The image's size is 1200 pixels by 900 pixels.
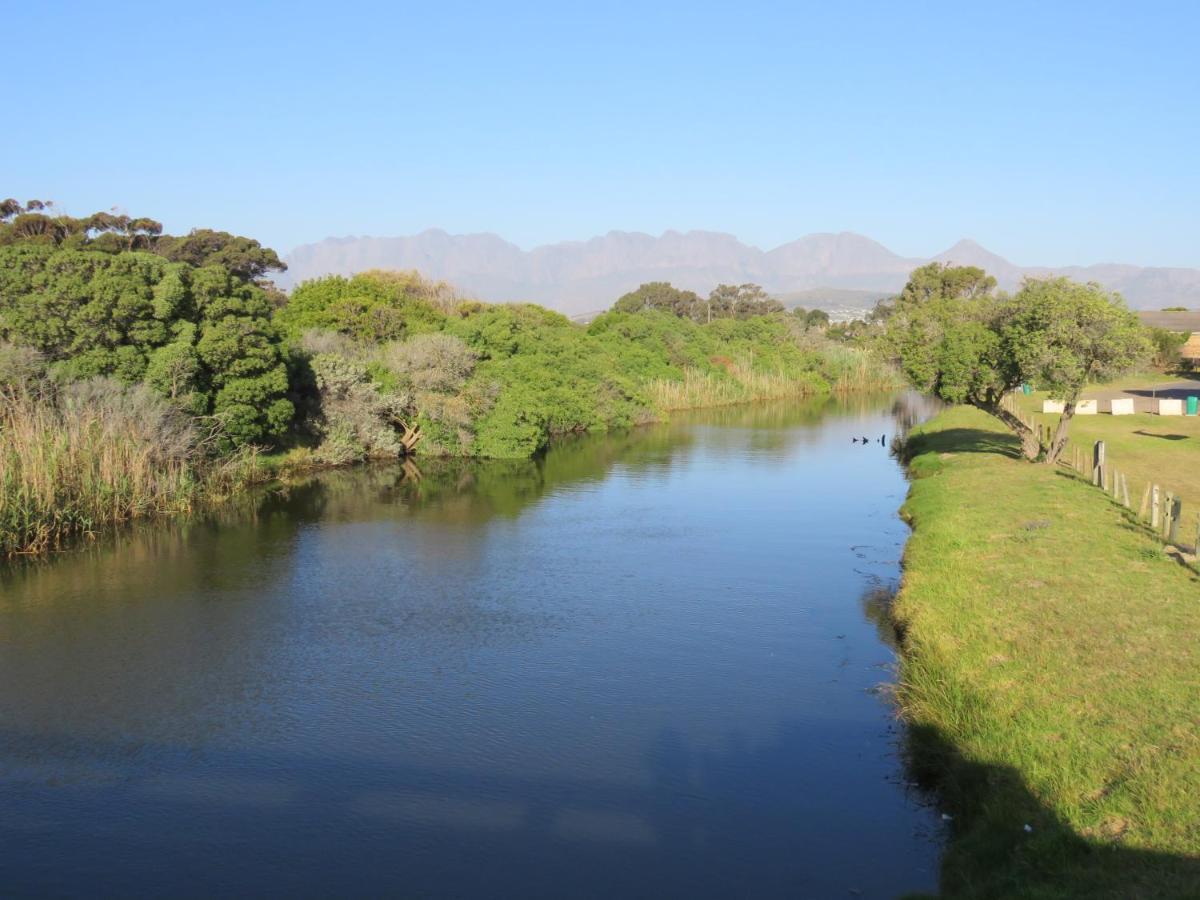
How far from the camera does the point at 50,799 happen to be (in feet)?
44.2

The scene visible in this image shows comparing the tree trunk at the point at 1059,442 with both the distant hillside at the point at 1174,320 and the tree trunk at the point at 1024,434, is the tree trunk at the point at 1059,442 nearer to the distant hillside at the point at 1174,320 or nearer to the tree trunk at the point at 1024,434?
the tree trunk at the point at 1024,434

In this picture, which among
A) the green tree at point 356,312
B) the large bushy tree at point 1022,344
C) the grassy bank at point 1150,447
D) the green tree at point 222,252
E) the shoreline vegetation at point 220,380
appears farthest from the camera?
the green tree at point 222,252

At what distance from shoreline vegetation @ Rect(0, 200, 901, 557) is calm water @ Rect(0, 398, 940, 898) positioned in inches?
106

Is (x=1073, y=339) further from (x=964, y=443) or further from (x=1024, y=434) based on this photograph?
(x=964, y=443)

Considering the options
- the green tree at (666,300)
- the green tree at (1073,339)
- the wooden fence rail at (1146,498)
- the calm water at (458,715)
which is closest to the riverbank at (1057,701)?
the wooden fence rail at (1146,498)

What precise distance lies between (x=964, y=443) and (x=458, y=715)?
30.2 m

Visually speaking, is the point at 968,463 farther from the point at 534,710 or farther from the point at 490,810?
the point at 490,810

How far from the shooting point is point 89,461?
27859 mm

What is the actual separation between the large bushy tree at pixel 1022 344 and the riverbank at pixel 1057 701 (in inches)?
290

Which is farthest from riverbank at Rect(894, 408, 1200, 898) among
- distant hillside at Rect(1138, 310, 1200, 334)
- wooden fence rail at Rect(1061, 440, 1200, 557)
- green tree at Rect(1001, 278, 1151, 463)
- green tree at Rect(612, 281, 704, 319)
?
green tree at Rect(612, 281, 704, 319)

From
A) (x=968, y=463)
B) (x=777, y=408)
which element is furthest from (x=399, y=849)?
(x=777, y=408)

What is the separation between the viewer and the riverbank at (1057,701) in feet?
Answer: 32.0

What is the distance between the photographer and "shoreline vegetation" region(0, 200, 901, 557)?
28469 millimetres

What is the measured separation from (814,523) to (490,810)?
2008 centimetres
